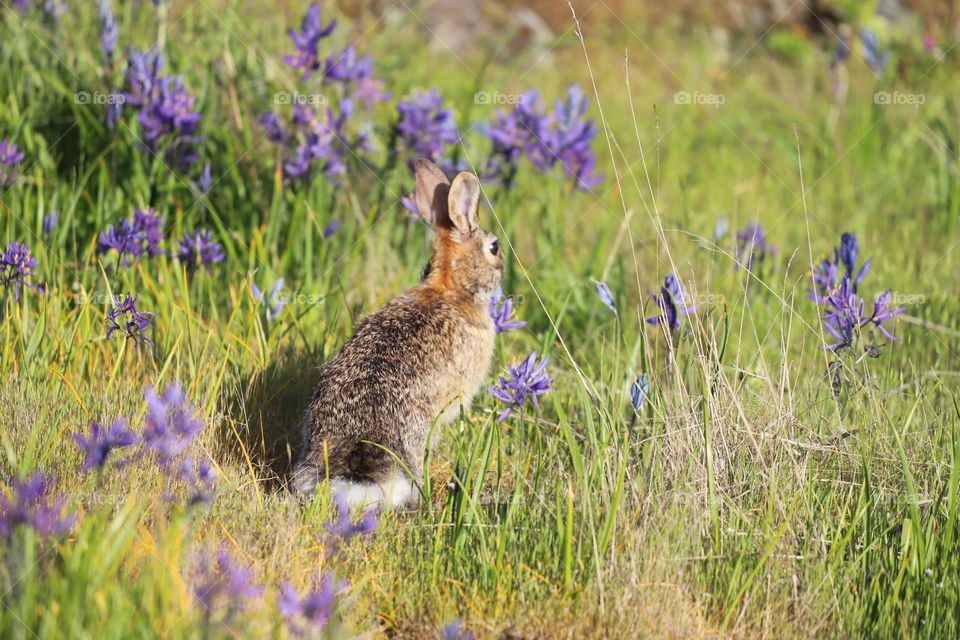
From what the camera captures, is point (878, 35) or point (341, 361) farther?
point (878, 35)

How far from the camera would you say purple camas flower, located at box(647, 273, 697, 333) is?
401 cm

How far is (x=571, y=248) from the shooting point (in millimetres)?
6473

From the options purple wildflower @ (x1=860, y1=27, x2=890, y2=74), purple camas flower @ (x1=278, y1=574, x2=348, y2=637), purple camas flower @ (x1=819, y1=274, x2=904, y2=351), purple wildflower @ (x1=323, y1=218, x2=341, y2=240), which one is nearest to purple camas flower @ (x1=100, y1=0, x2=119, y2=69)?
purple wildflower @ (x1=323, y1=218, x2=341, y2=240)

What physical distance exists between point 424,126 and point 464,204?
1.42 m

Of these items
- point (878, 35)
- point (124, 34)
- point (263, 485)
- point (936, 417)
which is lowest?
point (263, 485)

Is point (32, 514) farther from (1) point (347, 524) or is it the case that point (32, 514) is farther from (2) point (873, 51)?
(2) point (873, 51)

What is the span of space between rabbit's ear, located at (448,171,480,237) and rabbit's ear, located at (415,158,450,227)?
0.26ft

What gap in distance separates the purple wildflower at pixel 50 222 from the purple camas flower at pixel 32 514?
79.3 inches

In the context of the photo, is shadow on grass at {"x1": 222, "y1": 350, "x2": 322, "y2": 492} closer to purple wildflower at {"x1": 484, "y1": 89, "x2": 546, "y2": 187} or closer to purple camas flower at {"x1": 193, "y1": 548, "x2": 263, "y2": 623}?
purple camas flower at {"x1": 193, "y1": 548, "x2": 263, "y2": 623}

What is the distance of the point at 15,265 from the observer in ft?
14.1

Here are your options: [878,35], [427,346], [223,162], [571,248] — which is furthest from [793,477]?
[878,35]

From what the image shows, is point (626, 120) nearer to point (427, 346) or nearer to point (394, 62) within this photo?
point (394, 62)

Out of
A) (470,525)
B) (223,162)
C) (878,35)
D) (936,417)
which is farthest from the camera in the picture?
(878,35)

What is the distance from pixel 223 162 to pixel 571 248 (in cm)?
211
